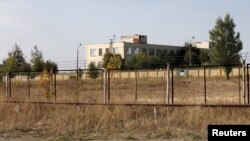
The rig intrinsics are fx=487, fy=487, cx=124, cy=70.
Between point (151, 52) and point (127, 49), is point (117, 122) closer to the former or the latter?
point (127, 49)

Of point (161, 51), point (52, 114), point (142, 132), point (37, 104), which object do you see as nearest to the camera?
point (142, 132)

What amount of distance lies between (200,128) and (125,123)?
2.61m

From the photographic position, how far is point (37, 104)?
21047 mm

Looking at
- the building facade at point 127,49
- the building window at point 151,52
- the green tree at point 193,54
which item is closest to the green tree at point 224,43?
the green tree at point 193,54

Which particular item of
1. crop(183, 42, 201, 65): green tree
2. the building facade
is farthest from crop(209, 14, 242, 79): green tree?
the building facade

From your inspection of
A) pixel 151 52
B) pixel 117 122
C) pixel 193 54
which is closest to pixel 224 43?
pixel 193 54

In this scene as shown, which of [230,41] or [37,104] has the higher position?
[230,41]

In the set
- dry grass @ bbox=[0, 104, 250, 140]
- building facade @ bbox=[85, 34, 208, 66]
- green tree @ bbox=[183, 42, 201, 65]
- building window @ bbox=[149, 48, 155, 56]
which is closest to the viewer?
dry grass @ bbox=[0, 104, 250, 140]

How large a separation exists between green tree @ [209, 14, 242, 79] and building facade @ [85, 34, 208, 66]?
181 feet

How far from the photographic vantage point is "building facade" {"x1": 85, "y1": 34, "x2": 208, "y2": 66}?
137625 millimetres

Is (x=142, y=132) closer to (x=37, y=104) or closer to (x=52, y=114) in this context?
(x=52, y=114)

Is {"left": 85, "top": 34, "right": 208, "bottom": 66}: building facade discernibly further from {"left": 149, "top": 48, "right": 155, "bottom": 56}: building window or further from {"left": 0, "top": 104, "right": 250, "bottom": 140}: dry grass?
{"left": 0, "top": 104, "right": 250, "bottom": 140}: dry grass

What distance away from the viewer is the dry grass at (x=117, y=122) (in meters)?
13.9

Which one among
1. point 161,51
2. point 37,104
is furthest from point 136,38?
point 37,104
